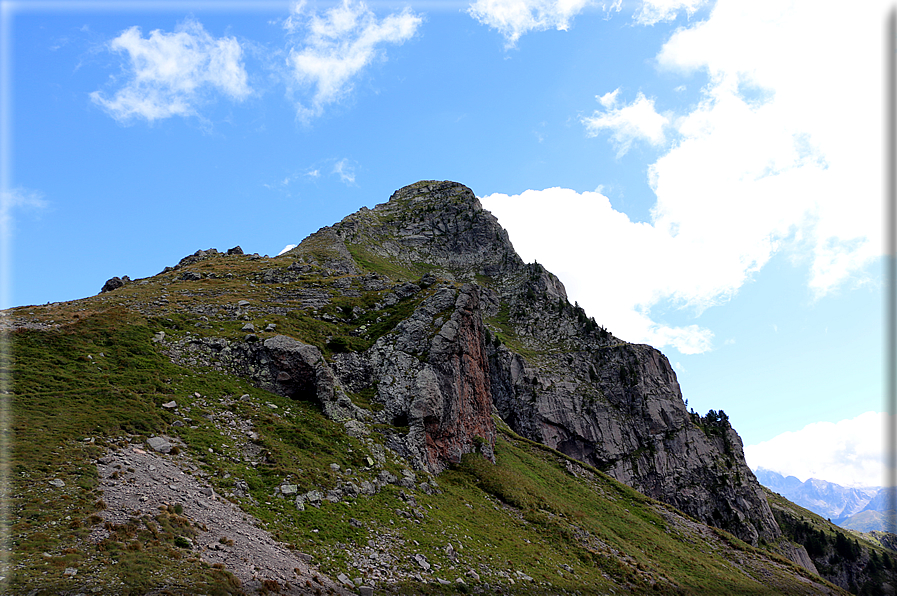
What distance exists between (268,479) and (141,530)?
9604 millimetres

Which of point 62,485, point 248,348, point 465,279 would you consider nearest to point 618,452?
point 465,279

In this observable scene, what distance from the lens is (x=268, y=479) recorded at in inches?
1141

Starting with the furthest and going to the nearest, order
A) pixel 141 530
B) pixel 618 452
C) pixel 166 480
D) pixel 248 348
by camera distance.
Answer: pixel 618 452 < pixel 248 348 < pixel 166 480 < pixel 141 530

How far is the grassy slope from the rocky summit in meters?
0.15

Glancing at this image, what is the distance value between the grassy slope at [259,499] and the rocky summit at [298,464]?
15cm

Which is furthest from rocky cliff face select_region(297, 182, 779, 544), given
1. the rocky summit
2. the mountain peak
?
the rocky summit

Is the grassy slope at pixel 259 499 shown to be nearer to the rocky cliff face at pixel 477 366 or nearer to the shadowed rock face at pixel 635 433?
the rocky cliff face at pixel 477 366

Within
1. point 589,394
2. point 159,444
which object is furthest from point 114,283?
point 589,394

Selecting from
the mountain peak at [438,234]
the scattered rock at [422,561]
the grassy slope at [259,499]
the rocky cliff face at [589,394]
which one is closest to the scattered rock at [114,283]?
the grassy slope at [259,499]

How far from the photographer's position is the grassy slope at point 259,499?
18484 mm

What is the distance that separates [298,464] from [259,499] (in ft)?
15.8

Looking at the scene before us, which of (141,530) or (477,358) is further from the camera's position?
(477,358)

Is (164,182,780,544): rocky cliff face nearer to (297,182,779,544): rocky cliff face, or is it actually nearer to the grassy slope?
(297,182,779,544): rocky cliff face

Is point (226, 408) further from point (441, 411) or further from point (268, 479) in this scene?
point (441, 411)
